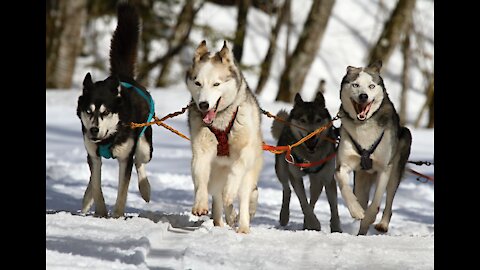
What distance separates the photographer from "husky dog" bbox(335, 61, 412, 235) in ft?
20.1

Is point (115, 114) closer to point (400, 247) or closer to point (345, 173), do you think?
point (345, 173)

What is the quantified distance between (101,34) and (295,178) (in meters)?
21.7

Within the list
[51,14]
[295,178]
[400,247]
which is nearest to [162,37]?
[51,14]

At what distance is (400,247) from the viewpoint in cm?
525

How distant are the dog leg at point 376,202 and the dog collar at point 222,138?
3.98 ft

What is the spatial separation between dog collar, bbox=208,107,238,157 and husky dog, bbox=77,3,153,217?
785mm

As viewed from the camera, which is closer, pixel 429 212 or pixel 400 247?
pixel 400 247

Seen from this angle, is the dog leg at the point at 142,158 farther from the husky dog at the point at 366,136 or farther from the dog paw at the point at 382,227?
the dog paw at the point at 382,227

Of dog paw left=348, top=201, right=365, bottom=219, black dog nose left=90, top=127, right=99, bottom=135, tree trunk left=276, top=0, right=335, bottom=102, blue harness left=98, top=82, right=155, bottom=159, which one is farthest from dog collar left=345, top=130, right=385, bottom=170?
tree trunk left=276, top=0, right=335, bottom=102

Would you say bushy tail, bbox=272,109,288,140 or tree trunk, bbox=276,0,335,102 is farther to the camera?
tree trunk, bbox=276,0,335,102

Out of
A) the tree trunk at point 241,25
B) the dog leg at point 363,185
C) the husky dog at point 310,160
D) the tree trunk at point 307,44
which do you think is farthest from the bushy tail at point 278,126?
the tree trunk at point 241,25

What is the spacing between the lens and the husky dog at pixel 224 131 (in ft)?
18.2

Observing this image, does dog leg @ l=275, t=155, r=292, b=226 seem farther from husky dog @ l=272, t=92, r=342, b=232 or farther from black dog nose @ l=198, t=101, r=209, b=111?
black dog nose @ l=198, t=101, r=209, b=111

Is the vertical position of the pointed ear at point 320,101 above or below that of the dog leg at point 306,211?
above
